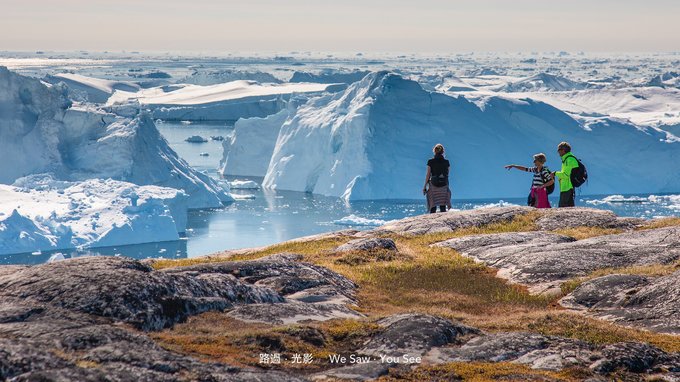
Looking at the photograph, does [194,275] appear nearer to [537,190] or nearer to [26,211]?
[537,190]

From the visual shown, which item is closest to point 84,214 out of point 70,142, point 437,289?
point 70,142

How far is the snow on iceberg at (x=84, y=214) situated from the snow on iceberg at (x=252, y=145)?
58.7 ft

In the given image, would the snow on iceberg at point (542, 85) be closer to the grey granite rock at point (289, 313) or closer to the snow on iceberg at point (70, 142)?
the snow on iceberg at point (70, 142)

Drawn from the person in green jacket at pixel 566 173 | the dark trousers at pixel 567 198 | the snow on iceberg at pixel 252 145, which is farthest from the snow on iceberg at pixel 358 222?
the person in green jacket at pixel 566 173

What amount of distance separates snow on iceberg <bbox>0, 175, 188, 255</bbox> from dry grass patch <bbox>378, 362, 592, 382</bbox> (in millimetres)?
36748

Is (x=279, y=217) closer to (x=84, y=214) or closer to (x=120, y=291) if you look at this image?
(x=84, y=214)

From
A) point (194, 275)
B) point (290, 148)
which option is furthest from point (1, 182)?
point (194, 275)

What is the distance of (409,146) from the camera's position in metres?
58.7

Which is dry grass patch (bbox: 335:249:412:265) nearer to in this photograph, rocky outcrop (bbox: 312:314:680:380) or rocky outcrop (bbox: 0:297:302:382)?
rocky outcrop (bbox: 312:314:680:380)

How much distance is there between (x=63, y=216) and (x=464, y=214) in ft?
101

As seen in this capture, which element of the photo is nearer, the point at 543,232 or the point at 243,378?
the point at 243,378

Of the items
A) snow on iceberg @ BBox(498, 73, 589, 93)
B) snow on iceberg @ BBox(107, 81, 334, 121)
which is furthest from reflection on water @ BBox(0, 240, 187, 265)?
snow on iceberg @ BBox(498, 73, 589, 93)

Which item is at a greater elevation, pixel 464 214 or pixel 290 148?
pixel 464 214

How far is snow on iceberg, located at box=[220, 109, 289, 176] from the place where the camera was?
66.3m
